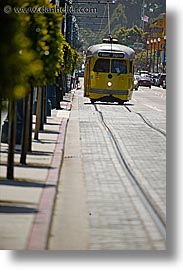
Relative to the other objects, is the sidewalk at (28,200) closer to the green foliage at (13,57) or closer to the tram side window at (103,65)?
the green foliage at (13,57)

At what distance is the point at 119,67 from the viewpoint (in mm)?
19453

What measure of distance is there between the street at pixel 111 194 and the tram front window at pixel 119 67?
4.05 meters

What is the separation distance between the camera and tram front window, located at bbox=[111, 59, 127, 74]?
62.8 feet

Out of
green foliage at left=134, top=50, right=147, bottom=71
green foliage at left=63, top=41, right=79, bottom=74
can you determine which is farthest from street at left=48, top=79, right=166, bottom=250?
green foliage at left=63, top=41, right=79, bottom=74

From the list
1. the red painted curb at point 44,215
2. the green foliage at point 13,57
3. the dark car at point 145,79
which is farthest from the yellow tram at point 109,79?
the green foliage at point 13,57

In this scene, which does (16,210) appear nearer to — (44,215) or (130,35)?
(44,215)

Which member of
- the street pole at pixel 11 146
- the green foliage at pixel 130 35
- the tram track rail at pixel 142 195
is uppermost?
the green foliage at pixel 130 35

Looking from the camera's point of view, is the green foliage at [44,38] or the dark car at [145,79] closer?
the green foliage at [44,38]

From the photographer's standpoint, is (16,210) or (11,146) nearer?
(16,210)

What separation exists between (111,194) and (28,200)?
1.12 m

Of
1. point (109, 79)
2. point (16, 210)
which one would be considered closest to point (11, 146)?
point (16, 210)

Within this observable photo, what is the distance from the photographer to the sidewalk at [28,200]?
6.73m

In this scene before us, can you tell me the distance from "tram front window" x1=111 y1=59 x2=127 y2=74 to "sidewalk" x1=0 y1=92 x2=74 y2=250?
29.1 ft
